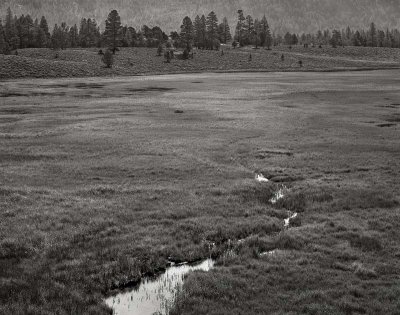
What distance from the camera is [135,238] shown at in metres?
19.1

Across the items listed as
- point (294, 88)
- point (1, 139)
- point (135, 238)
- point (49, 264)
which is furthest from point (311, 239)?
point (294, 88)

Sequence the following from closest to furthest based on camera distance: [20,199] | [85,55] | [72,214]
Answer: [72,214], [20,199], [85,55]

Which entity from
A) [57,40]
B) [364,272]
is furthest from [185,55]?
[364,272]

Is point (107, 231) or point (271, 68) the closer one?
point (107, 231)

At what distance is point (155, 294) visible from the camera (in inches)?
596

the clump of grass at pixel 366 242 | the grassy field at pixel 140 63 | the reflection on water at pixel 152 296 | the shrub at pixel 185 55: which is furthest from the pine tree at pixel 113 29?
the reflection on water at pixel 152 296

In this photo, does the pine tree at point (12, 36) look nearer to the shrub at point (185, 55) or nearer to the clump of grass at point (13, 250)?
the shrub at point (185, 55)

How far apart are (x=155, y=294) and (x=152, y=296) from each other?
0.14m

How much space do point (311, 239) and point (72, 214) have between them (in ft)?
35.3

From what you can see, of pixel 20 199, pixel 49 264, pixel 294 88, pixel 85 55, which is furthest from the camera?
pixel 85 55

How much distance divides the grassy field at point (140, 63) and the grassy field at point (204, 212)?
269 ft

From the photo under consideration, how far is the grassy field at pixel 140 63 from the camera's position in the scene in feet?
413

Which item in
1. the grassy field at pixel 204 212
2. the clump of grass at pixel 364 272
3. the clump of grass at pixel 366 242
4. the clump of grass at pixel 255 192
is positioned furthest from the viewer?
the clump of grass at pixel 255 192

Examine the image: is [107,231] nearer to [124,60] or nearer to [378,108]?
[378,108]
